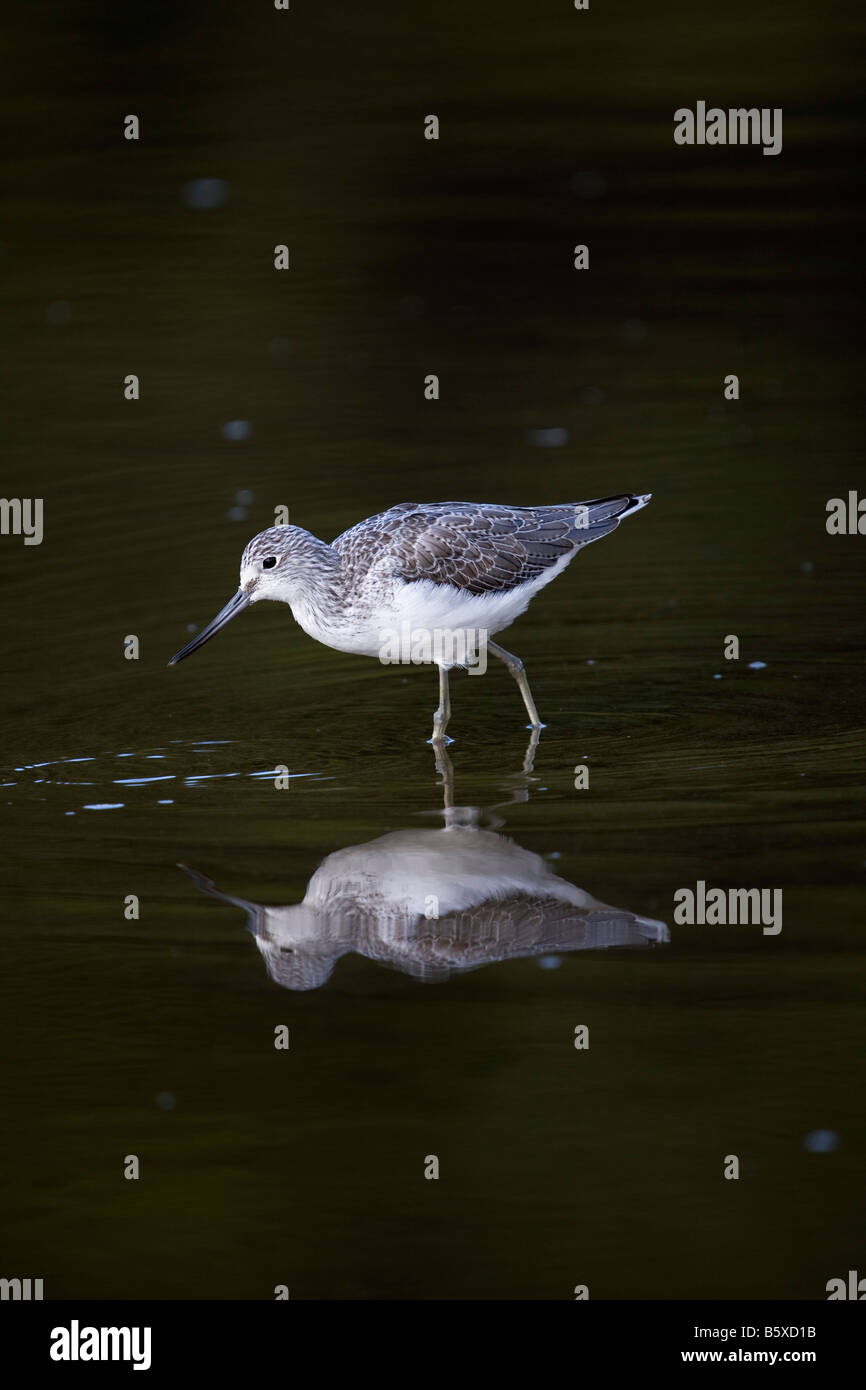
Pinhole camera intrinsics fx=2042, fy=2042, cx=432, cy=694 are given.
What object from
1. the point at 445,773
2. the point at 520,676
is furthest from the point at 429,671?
the point at 445,773

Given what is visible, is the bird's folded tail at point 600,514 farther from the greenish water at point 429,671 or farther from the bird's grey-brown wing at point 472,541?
the greenish water at point 429,671

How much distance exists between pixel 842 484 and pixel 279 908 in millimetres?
6613

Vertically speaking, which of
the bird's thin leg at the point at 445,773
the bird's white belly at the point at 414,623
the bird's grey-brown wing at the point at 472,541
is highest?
the bird's grey-brown wing at the point at 472,541

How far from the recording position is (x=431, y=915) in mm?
7258

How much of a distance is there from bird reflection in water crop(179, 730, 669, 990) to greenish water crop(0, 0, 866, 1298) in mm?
85

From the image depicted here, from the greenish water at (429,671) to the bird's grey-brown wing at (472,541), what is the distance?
714mm

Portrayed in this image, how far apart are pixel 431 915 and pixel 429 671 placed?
3.82 meters

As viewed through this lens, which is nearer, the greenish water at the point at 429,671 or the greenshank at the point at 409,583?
the greenish water at the point at 429,671

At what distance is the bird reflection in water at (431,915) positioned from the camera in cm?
699

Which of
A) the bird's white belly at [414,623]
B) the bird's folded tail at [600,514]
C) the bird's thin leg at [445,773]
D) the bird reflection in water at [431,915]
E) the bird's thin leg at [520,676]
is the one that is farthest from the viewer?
the bird's folded tail at [600,514]

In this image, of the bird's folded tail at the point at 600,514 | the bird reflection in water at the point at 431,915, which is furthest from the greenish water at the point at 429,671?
the bird's folded tail at the point at 600,514

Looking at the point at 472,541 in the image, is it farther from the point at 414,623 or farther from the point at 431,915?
the point at 431,915

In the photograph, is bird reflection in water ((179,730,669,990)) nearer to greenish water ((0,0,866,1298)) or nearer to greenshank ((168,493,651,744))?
greenish water ((0,0,866,1298))

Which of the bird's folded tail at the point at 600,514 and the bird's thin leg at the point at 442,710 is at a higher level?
the bird's folded tail at the point at 600,514
